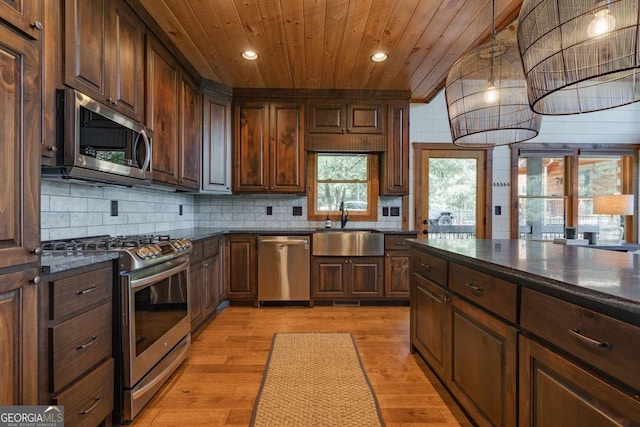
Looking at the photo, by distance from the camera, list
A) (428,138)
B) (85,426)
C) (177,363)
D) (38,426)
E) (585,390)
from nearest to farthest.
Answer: (585,390) < (38,426) < (85,426) < (177,363) < (428,138)

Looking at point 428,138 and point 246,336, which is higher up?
point 428,138

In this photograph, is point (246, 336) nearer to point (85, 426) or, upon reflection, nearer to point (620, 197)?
point (85, 426)

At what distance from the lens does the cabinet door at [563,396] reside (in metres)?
0.83

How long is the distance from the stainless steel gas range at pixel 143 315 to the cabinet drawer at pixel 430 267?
1.67 metres

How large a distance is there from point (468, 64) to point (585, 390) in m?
1.78

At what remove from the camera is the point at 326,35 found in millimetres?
2562

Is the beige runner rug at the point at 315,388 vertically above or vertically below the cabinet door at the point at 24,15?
below

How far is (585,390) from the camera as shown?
0.92m

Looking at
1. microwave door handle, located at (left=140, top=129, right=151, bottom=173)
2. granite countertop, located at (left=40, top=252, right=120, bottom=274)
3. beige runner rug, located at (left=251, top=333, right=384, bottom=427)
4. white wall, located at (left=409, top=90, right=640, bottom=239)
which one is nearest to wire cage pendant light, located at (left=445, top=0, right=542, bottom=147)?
beige runner rug, located at (left=251, top=333, right=384, bottom=427)

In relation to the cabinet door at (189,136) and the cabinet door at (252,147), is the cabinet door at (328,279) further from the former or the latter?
the cabinet door at (189,136)

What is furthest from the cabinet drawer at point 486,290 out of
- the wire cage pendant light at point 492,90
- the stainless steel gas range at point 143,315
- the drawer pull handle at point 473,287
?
the stainless steel gas range at point 143,315

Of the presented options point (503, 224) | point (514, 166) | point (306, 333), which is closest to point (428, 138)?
point (514, 166)

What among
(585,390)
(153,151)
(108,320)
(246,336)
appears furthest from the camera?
(246,336)
